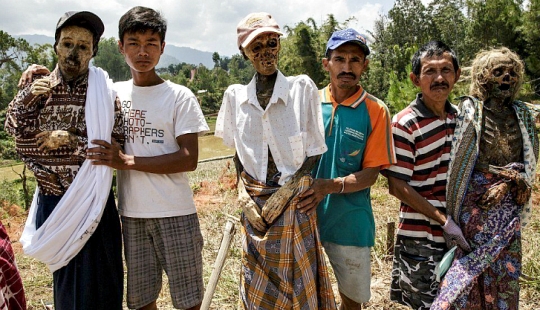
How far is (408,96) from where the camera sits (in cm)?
747

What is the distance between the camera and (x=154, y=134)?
2.19 meters

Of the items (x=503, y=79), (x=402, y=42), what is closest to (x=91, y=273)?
(x=503, y=79)

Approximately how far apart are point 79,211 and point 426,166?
1.71 metres

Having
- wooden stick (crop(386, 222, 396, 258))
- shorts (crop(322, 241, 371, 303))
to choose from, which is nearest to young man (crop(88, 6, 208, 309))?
shorts (crop(322, 241, 371, 303))

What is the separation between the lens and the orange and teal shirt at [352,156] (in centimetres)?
213

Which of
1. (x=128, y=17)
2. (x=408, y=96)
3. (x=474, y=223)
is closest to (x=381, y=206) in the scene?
(x=408, y=96)

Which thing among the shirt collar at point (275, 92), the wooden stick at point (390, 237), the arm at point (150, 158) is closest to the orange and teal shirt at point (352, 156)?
the shirt collar at point (275, 92)

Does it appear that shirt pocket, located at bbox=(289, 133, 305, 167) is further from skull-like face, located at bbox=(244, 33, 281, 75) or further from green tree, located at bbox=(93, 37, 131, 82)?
green tree, located at bbox=(93, 37, 131, 82)

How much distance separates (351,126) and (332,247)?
63 cm

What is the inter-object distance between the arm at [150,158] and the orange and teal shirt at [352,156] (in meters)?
0.65

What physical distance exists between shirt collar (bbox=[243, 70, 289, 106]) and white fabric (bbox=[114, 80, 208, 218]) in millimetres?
350

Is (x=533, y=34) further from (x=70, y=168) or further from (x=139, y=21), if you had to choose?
(x=70, y=168)

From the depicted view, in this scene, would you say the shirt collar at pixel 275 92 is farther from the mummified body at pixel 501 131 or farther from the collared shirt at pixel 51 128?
the mummified body at pixel 501 131

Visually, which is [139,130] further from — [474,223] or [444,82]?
[474,223]
